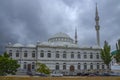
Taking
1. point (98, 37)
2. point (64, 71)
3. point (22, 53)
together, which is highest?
point (98, 37)

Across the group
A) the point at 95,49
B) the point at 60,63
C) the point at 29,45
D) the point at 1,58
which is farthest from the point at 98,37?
the point at 1,58

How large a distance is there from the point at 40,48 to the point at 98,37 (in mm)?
19515

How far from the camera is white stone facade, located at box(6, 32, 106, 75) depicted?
57.2m

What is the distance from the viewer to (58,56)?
58781 mm

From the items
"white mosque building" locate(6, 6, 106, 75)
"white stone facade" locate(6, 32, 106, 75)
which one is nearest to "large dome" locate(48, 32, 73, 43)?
"white mosque building" locate(6, 6, 106, 75)

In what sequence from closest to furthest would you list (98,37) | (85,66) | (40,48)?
1. (40,48)
2. (85,66)
3. (98,37)

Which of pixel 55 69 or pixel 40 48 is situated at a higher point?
pixel 40 48

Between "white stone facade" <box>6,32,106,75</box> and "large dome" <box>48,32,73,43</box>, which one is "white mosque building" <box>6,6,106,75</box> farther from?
"large dome" <box>48,32,73,43</box>

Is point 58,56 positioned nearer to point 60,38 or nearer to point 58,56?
point 58,56

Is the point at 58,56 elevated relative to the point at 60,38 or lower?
lower

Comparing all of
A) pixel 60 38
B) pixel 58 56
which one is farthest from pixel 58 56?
pixel 60 38

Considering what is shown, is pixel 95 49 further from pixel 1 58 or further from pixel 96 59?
pixel 1 58

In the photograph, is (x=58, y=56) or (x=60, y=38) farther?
(x=60, y=38)

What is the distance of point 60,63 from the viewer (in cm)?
5881
